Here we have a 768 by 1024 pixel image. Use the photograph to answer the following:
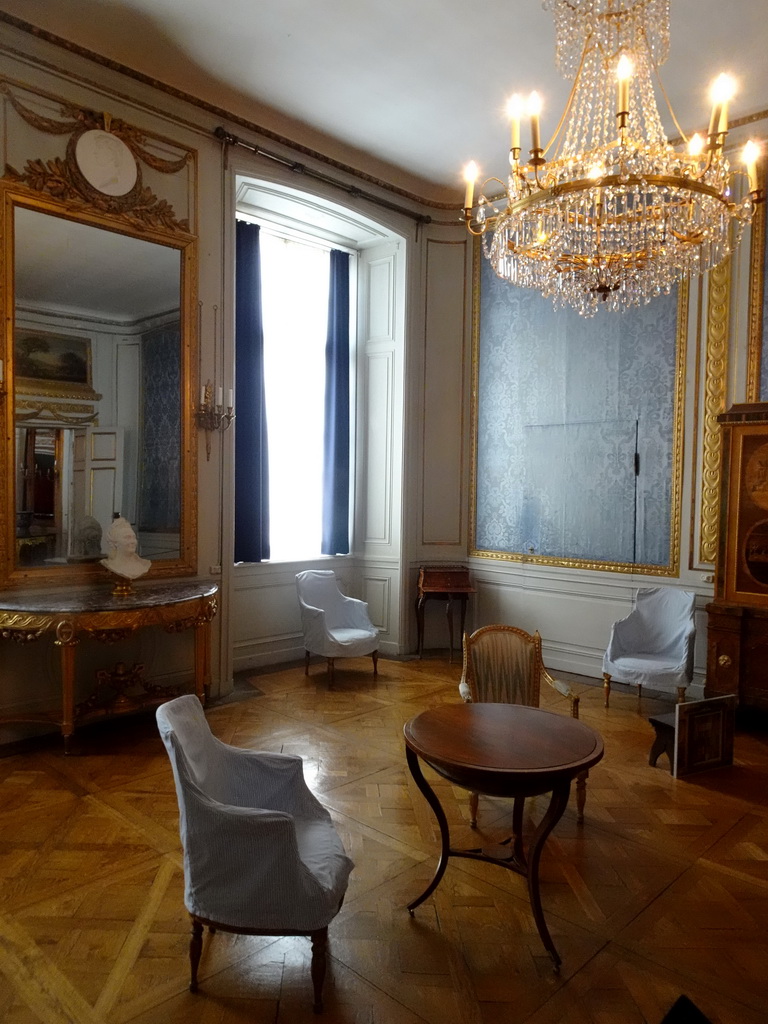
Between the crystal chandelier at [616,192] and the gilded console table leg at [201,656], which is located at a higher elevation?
the crystal chandelier at [616,192]

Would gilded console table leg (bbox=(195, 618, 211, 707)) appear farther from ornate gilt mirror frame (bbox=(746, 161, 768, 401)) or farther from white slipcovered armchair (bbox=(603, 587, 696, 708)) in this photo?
ornate gilt mirror frame (bbox=(746, 161, 768, 401))

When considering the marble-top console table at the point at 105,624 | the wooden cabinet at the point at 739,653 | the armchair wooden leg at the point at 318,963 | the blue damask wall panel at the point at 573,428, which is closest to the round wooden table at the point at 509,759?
the armchair wooden leg at the point at 318,963

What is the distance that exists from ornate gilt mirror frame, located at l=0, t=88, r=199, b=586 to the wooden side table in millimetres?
1976

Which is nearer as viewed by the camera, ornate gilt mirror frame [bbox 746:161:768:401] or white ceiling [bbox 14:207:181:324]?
white ceiling [bbox 14:207:181:324]

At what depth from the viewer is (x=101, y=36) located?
3820mm

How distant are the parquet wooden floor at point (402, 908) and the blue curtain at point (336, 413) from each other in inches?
98.9

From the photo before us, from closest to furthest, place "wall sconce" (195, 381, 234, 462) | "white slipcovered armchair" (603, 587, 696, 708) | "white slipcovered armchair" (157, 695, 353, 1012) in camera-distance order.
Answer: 1. "white slipcovered armchair" (157, 695, 353, 1012)
2. "white slipcovered armchair" (603, 587, 696, 708)
3. "wall sconce" (195, 381, 234, 462)

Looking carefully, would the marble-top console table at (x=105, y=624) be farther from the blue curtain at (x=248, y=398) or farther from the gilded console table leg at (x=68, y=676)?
the blue curtain at (x=248, y=398)

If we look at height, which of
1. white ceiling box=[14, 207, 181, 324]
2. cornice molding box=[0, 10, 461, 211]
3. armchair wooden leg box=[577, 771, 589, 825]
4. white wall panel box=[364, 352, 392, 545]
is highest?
cornice molding box=[0, 10, 461, 211]

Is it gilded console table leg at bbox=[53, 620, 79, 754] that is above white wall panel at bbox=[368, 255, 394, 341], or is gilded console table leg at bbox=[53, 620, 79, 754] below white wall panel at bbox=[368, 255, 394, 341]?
below

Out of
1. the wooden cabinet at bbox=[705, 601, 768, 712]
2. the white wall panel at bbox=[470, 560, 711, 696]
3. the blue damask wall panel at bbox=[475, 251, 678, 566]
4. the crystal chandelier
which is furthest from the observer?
the white wall panel at bbox=[470, 560, 711, 696]

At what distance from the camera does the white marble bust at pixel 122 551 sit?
3977 millimetres

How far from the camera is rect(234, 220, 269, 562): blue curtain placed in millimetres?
5359

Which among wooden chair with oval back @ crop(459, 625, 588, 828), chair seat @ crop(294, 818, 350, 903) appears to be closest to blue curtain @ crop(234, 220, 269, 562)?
wooden chair with oval back @ crop(459, 625, 588, 828)
